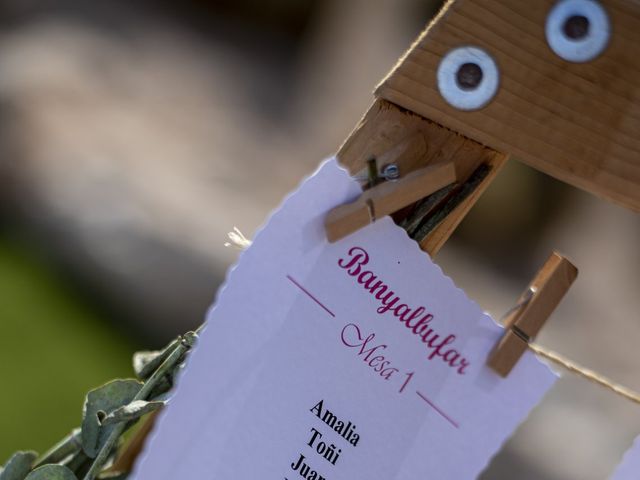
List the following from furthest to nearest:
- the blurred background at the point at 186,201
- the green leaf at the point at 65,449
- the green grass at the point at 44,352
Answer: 1. the blurred background at the point at 186,201
2. the green grass at the point at 44,352
3. the green leaf at the point at 65,449

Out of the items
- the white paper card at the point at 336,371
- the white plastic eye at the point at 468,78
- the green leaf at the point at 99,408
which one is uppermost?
the white plastic eye at the point at 468,78

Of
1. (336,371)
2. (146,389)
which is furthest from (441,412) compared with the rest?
(146,389)

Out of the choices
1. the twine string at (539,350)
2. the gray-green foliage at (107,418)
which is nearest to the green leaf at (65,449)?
the gray-green foliage at (107,418)

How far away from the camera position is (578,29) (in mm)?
536

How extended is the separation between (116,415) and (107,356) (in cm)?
203

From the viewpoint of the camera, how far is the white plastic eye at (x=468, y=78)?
1.77ft

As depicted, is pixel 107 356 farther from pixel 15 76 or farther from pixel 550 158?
pixel 550 158

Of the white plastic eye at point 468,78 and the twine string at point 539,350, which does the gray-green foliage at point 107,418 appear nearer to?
the twine string at point 539,350

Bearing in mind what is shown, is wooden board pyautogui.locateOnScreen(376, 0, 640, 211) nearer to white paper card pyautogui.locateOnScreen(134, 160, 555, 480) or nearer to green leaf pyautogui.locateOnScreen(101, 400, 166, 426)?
white paper card pyautogui.locateOnScreen(134, 160, 555, 480)

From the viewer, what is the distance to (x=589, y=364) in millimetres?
3195

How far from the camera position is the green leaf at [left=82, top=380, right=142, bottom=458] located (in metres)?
0.62

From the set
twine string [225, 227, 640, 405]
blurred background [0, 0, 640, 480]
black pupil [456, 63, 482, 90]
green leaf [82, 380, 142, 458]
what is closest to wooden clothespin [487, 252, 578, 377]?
twine string [225, 227, 640, 405]

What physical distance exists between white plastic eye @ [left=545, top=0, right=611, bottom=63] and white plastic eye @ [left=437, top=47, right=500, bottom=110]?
0.11ft

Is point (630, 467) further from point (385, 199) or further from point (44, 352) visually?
point (44, 352)
